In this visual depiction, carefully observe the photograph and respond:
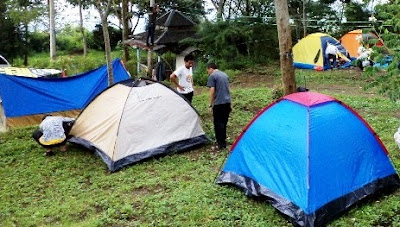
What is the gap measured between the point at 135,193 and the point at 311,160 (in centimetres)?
234

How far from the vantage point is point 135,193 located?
535 centimetres

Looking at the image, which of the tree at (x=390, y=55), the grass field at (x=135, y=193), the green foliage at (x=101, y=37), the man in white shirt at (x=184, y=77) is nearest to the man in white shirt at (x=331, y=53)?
the grass field at (x=135, y=193)

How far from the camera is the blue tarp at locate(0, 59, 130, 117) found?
9164mm

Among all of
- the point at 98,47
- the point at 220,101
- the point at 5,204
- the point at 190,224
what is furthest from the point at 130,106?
the point at 98,47

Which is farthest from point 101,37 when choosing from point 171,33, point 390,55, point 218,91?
point 390,55

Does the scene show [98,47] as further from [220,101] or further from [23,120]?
[220,101]

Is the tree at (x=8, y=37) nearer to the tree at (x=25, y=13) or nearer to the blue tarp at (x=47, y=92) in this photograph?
the tree at (x=25, y=13)

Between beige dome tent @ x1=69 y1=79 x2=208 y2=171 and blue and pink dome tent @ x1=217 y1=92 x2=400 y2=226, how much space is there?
1.85 metres

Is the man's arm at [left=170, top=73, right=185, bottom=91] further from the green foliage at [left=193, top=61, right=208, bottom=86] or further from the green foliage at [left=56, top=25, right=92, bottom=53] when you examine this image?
the green foliage at [left=56, top=25, right=92, bottom=53]

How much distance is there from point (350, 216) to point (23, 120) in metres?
7.67

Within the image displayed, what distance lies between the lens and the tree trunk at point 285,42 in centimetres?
658

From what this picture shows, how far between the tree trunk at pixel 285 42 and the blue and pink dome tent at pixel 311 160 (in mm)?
2037

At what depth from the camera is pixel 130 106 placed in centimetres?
657

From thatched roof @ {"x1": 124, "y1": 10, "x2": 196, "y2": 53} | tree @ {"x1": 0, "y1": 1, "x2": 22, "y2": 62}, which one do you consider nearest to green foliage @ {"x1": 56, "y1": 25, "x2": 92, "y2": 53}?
tree @ {"x1": 0, "y1": 1, "x2": 22, "y2": 62}
